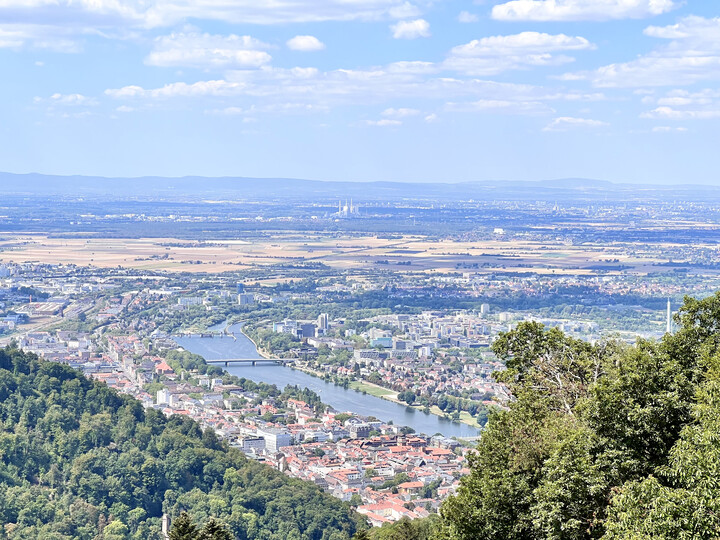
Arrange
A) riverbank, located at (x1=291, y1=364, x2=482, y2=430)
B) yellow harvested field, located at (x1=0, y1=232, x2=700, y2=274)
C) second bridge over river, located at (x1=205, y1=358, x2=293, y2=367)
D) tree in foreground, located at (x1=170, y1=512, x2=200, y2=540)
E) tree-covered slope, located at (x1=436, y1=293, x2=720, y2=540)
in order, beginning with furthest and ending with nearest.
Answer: yellow harvested field, located at (x1=0, y1=232, x2=700, y2=274) < second bridge over river, located at (x1=205, y1=358, x2=293, y2=367) < riverbank, located at (x1=291, y1=364, x2=482, y2=430) < tree in foreground, located at (x1=170, y1=512, x2=200, y2=540) < tree-covered slope, located at (x1=436, y1=293, x2=720, y2=540)

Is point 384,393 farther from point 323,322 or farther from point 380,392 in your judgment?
point 323,322

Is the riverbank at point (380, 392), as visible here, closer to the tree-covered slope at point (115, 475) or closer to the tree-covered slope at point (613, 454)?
the tree-covered slope at point (115, 475)

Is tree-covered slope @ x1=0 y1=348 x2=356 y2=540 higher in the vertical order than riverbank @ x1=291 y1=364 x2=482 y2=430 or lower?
higher

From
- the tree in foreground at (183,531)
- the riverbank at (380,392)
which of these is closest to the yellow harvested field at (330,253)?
the riverbank at (380,392)

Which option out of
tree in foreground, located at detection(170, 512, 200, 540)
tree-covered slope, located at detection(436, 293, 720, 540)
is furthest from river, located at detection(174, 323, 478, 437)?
tree in foreground, located at detection(170, 512, 200, 540)

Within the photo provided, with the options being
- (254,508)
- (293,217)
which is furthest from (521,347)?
(293,217)

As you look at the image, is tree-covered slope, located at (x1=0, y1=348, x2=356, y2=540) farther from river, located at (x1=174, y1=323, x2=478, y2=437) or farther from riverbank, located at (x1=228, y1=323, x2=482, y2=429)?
riverbank, located at (x1=228, y1=323, x2=482, y2=429)

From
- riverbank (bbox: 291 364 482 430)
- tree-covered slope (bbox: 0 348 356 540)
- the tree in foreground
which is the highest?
the tree in foreground
